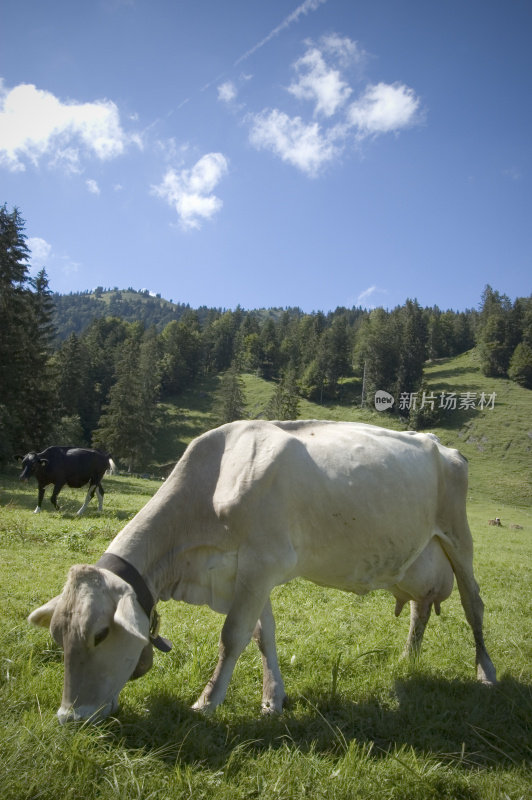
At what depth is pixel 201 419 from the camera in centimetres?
8788

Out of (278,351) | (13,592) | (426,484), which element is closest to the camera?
(426,484)

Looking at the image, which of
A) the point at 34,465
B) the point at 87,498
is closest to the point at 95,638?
the point at 87,498

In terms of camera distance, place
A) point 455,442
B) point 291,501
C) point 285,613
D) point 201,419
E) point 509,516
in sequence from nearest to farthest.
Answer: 1. point 291,501
2. point 285,613
3. point 509,516
4. point 455,442
5. point 201,419

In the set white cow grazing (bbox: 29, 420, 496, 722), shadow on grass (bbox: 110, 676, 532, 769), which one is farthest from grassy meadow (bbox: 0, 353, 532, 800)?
white cow grazing (bbox: 29, 420, 496, 722)

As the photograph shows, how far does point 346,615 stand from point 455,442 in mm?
73600

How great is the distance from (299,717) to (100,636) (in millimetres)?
1942

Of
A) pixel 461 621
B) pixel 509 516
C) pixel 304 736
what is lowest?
pixel 509 516

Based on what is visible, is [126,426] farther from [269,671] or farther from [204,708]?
[204,708]

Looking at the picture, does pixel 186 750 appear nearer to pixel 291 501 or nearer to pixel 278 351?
pixel 291 501

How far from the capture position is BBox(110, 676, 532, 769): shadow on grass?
336 cm

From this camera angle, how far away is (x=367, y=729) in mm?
3891

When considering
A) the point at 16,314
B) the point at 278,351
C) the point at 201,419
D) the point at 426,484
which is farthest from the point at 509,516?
the point at 278,351

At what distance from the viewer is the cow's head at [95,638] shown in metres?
3.18

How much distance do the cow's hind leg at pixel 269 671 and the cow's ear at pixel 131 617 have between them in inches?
61.8
